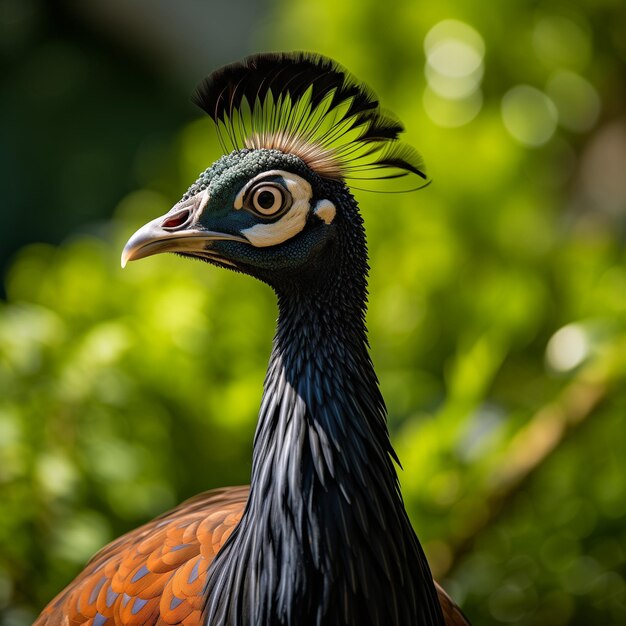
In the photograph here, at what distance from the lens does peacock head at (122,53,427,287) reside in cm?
158

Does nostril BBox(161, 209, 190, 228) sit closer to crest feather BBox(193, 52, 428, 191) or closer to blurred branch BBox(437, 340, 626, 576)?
crest feather BBox(193, 52, 428, 191)

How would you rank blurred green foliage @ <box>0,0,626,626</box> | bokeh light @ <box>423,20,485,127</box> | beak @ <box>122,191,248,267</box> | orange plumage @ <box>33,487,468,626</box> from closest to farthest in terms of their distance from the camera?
1. beak @ <box>122,191,248,267</box>
2. orange plumage @ <box>33,487,468,626</box>
3. blurred green foliage @ <box>0,0,626,626</box>
4. bokeh light @ <box>423,20,485,127</box>

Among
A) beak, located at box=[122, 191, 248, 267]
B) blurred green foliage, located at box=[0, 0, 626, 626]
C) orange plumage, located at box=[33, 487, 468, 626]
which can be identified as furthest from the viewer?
blurred green foliage, located at box=[0, 0, 626, 626]

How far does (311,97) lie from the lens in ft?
5.34

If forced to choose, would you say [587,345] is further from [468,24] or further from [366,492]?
[468,24]

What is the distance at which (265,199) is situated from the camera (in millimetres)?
1571

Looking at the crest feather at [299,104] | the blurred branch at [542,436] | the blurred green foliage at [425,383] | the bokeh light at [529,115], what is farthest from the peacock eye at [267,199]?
the bokeh light at [529,115]

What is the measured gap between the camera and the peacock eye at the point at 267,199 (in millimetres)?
1569

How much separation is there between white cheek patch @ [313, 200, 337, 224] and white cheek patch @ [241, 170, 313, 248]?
0.02m

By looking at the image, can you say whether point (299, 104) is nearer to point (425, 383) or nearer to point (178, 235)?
point (178, 235)

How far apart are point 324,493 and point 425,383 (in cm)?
184

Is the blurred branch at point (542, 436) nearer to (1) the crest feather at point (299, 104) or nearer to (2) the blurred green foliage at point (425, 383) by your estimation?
(2) the blurred green foliage at point (425, 383)

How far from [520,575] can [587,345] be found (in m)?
0.76

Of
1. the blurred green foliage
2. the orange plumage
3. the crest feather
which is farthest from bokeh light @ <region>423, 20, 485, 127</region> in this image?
the orange plumage
